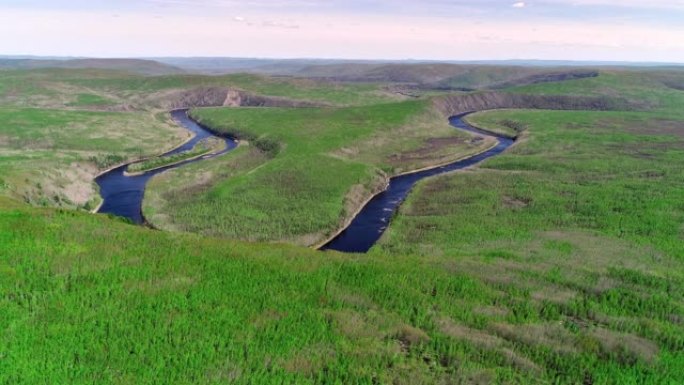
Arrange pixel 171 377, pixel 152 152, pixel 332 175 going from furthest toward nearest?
pixel 152 152 < pixel 332 175 < pixel 171 377

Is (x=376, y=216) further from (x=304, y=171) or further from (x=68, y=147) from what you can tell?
(x=68, y=147)

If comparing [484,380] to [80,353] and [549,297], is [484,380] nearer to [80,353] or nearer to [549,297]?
[549,297]

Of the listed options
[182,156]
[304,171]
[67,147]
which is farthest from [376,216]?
[67,147]

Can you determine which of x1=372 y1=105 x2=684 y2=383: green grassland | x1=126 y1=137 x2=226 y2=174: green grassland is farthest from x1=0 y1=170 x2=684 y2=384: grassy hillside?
x1=126 y1=137 x2=226 y2=174: green grassland

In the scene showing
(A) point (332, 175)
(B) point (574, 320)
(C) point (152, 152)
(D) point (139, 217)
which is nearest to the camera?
(B) point (574, 320)

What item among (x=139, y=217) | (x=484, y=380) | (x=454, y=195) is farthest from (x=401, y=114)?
(x=484, y=380)

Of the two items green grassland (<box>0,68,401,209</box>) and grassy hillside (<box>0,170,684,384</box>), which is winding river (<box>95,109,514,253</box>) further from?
grassy hillside (<box>0,170,684,384</box>)

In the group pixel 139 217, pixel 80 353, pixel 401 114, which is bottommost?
pixel 139 217

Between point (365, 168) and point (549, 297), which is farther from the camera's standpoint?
point (365, 168)
